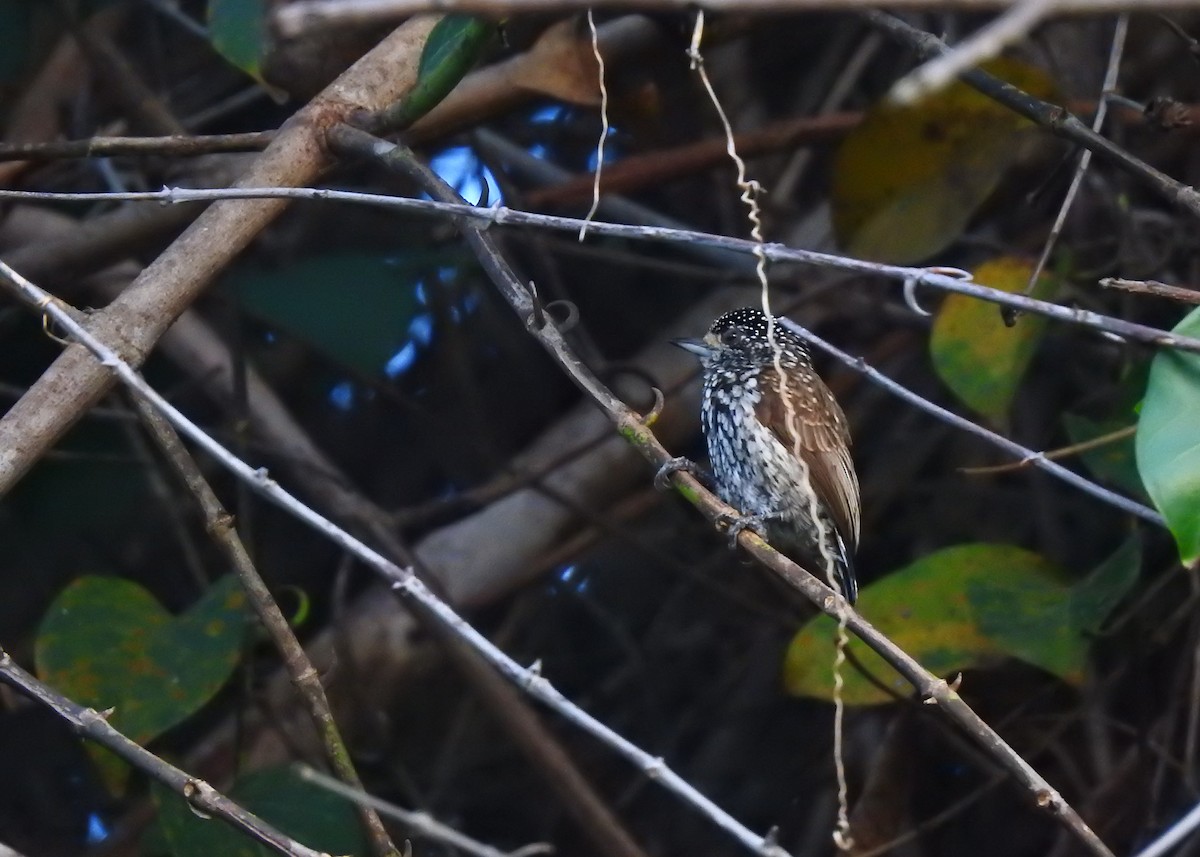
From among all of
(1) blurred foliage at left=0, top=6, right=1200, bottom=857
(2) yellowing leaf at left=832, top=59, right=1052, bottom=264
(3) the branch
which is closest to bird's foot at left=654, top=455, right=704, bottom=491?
(1) blurred foliage at left=0, top=6, right=1200, bottom=857

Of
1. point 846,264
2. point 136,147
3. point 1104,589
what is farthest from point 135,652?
point 1104,589

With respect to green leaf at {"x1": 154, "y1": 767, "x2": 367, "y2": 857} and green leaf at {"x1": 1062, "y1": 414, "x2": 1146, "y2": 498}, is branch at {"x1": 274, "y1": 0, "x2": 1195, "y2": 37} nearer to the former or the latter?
green leaf at {"x1": 154, "y1": 767, "x2": 367, "y2": 857}

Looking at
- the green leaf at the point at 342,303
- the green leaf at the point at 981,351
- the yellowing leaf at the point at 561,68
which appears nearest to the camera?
the green leaf at the point at 981,351

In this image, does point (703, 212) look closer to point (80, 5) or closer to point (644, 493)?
point (644, 493)

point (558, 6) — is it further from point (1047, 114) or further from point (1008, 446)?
point (1047, 114)

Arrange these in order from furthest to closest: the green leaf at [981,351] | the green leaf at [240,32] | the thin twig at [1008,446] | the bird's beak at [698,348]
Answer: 1. the bird's beak at [698,348]
2. the green leaf at [981,351]
3. the green leaf at [240,32]
4. the thin twig at [1008,446]

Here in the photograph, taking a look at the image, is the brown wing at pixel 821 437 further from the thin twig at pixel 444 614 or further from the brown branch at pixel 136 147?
the thin twig at pixel 444 614

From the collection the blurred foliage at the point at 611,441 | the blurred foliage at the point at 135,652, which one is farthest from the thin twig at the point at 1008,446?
the blurred foliage at the point at 135,652
